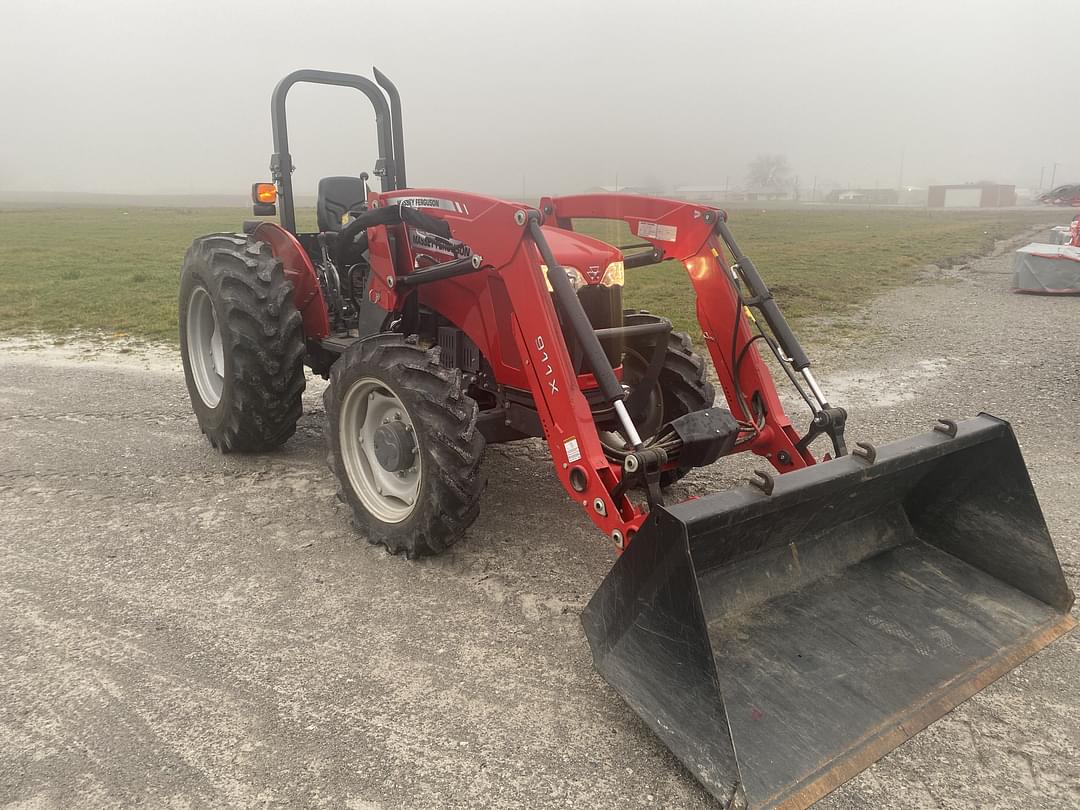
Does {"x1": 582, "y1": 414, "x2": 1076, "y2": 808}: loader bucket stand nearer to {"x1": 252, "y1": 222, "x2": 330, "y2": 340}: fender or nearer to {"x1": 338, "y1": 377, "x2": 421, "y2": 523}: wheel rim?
{"x1": 338, "y1": 377, "x2": 421, "y2": 523}: wheel rim

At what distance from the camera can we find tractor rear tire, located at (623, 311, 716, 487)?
183 inches

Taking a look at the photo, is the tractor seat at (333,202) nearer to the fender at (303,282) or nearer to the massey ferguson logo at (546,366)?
the fender at (303,282)

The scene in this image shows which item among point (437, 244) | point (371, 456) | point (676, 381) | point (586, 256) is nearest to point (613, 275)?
point (586, 256)

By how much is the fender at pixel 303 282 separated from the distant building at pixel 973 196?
105 metres

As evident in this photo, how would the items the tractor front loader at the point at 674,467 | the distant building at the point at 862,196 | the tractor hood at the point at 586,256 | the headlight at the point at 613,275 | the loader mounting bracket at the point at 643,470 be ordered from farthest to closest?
1. the distant building at the point at 862,196
2. the headlight at the point at 613,275
3. the tractor hood at the point at 586,256
4. the loader mounting bracket at the point at 643,470
5. the tractor front loader at the point at 674,467

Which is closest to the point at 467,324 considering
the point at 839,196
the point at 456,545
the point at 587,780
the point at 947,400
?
the point at 456,545

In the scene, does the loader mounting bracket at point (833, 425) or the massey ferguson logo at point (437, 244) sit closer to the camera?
the loader mounting bracket at point (833, 425)

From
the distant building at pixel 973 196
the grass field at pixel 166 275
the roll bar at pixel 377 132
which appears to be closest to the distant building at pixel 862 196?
the distant building at pixel 973 196

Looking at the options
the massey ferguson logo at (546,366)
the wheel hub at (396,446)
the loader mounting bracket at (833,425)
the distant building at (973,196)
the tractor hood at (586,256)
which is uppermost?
the distant building at (973,196)

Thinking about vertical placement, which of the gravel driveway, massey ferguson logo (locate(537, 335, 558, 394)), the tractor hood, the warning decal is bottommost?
the gravel driveway

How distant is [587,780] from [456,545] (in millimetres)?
1796

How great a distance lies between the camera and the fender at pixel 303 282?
17.2 ft

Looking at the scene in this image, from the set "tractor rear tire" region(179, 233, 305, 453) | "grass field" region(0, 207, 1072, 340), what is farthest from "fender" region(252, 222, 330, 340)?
"grass field" region(0, 207, 1072, 340)

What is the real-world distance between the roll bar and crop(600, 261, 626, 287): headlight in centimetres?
245
